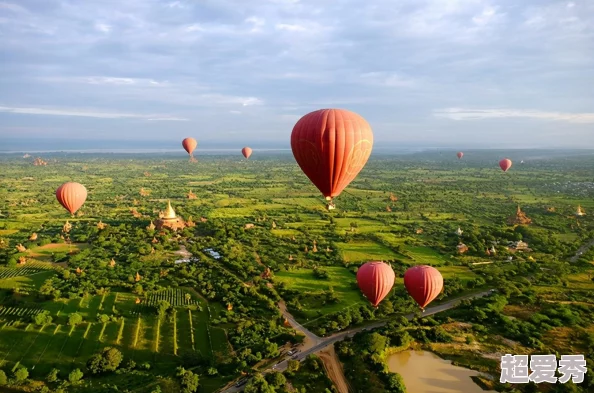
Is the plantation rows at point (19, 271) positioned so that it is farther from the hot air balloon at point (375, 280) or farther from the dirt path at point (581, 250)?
the dirt path at point (581, 250)

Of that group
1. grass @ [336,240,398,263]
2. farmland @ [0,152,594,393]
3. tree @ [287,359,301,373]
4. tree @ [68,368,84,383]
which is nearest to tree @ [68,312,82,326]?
farmland @ [0,152,594,393]

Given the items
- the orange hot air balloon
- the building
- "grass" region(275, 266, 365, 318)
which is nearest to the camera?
"grass" region(275, 266, 365, 318)

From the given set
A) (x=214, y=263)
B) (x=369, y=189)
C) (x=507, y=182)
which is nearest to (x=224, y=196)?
(x=369, y=189)

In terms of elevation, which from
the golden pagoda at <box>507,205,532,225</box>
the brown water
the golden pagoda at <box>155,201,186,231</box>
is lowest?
the brown water

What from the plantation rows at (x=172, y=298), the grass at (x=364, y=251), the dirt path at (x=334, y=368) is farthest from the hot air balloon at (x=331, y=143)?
the grass at (x=364, y=251)

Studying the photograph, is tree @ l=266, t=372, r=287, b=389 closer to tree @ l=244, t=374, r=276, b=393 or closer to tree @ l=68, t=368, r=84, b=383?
tree @ l=244, t=374, r=276, b=393

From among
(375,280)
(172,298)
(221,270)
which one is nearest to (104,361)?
(172,298)

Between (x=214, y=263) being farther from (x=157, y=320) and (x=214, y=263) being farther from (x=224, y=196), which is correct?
(x=224, y=196)

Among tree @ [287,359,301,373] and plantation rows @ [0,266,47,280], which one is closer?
tree @ [287,359,301,373]
